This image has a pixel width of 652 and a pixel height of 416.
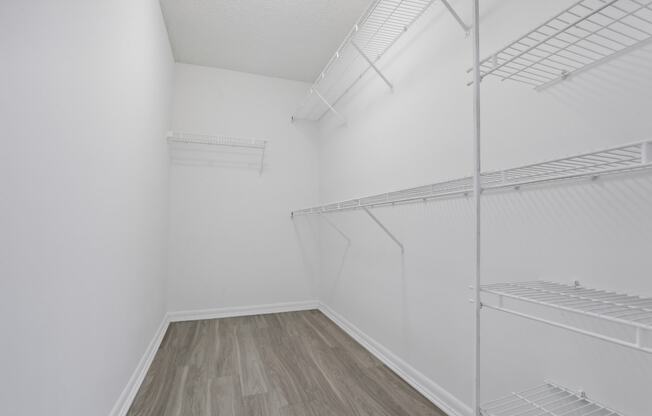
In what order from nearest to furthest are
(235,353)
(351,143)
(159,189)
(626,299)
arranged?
(626,299) → (235,353) → (159,189) → (351,143)

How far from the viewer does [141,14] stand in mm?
1668

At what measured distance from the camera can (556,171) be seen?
2.75ft

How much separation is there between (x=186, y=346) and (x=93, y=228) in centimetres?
154

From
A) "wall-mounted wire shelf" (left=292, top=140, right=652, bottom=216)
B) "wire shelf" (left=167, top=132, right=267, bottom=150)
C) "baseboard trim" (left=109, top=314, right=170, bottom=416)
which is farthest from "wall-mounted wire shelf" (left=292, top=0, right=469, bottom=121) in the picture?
"baseboard trim" (left=109, top=314, right=170, bottom=416)

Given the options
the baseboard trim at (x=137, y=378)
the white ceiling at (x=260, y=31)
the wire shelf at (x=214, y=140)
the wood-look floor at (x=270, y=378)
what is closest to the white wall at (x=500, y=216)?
the wood-look floor at (x=270, y=378)

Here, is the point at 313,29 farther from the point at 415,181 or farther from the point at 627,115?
the point at 627,115

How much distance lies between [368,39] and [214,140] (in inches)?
68.1

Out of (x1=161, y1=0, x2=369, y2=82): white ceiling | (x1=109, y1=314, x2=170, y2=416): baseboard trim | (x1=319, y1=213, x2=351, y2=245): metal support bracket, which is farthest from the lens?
(x1=319, y1=213, x2=351, y2=245): metal support bracket

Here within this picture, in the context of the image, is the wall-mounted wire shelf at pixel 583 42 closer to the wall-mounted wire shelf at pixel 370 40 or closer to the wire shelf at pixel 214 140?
the wall-mounted wire shelf at pixel 370 40

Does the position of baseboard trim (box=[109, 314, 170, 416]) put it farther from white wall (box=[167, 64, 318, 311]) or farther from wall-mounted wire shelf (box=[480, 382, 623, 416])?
wall-mounted wire shelf (box=[480, 382, 623, 416])

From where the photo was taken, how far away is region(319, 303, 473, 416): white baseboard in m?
1.45

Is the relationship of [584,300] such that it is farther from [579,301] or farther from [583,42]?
[583,42]

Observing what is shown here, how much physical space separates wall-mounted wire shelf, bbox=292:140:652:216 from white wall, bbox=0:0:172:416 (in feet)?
3.76

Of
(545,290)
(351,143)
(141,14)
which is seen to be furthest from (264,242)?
(545,290)
